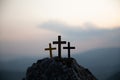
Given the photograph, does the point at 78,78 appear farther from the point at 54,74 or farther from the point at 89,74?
the point at 89,74

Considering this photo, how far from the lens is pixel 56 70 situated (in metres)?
29.0

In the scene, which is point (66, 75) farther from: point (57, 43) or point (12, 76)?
point (12, 76)

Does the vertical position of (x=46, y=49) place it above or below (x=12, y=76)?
above

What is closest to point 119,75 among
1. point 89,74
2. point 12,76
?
point 12,76

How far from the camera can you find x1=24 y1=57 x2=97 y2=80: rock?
93.9 feet

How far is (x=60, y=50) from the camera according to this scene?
97.6ft

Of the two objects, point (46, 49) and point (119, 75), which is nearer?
point (46, 49)

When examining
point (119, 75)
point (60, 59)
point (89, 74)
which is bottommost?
point (119, 75)

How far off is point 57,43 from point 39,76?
151 inches

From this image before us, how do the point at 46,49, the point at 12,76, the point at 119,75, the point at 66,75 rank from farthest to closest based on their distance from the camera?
the point at 119,75 < the point at 12,76 < the point at 46,49 < the point at 66,75

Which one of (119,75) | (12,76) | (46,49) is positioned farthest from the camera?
(119,75)

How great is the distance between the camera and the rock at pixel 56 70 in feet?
A: 93.9

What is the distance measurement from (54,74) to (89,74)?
18.7 ft

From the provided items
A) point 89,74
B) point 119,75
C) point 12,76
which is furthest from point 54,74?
point 119,75
